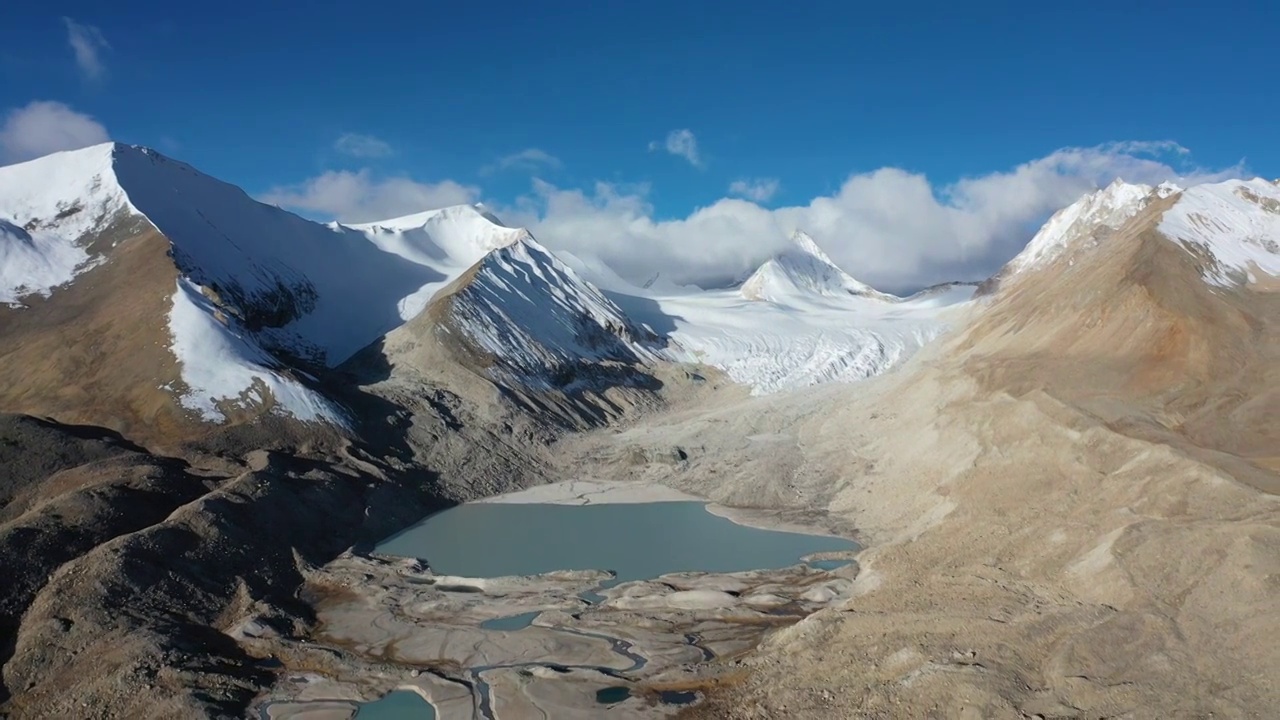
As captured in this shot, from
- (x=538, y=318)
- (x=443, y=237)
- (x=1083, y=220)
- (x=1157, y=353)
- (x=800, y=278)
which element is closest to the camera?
(x=1157, y=353)

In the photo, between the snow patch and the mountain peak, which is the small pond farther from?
the mountain peak

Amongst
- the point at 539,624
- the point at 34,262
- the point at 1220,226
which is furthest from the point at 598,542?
the point at 1220,226

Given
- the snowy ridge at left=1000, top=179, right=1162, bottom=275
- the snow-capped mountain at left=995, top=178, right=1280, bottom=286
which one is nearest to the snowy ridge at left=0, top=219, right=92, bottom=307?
the snow-capped mountain at left=995, top=178, right=1280, bottom=286

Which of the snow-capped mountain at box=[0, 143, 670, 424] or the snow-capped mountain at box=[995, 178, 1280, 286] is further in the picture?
the snow-capped mountain at box=[995, 178, 1280, 286]

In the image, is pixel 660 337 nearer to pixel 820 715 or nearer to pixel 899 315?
pixel 899 315

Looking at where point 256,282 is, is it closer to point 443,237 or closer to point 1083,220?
point 443,237

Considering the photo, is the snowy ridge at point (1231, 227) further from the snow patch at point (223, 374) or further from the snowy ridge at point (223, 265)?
the snowy ridge at point (223, 265)

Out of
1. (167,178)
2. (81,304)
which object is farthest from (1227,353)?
(167,178)
